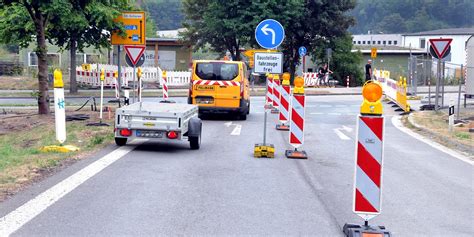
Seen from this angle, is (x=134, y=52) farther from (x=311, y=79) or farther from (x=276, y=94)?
(x=311, y=79)

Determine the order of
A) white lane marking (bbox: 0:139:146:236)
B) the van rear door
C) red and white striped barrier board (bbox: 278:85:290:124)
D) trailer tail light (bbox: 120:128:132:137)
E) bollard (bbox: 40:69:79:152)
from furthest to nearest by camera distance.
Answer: the van rear door
red and white striped barrier board (bbox: 278:85:290:124)
trailer tail light (bbox: 120:128:132:137)
bollard (bbox: 40:69:79:152)
white lane marking (bbox: 0:139:146:236)

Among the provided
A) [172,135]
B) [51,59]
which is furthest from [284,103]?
[51,59]

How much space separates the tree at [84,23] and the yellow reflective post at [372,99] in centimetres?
1367

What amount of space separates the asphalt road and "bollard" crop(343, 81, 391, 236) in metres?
0.45

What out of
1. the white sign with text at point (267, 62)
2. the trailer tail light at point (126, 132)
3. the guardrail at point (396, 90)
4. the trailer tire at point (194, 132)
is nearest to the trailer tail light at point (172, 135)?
the trailer tire at point (194, 132)

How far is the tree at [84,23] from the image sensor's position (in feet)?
65.4

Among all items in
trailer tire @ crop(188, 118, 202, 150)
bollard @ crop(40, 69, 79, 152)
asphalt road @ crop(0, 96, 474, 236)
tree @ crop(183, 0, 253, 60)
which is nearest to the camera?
asphalt road @ crop(0, 96, 474, 236)

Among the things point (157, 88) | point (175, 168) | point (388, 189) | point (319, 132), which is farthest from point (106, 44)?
point (388, 189)

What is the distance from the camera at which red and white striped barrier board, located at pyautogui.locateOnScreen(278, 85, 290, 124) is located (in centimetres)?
1633

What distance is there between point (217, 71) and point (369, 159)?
14871mm

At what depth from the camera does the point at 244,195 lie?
Result: 898cm

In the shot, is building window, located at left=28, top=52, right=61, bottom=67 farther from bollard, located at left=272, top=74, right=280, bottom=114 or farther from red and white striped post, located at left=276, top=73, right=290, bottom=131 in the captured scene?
red and white striped post, located at left=276, top=73, right=290, bottom=131

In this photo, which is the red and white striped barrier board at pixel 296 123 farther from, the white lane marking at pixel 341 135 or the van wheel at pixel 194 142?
the white lane marking at pixel 341 135

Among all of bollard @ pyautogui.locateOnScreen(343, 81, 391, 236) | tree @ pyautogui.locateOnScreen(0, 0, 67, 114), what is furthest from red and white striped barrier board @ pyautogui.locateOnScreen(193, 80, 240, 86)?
bollard @ pyautogui.locateOnScreen(343, 81, 391, 236)
